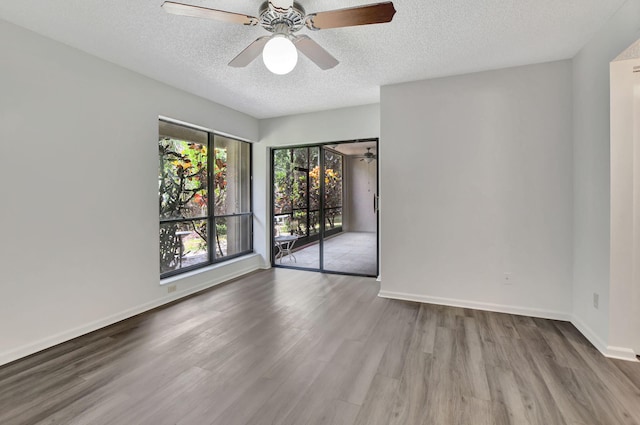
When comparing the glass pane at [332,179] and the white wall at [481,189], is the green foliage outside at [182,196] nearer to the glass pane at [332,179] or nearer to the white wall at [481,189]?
the glass pane at [332,179]

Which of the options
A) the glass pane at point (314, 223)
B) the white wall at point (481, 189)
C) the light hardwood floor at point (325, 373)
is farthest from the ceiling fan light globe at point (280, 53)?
the glass pane at point (314, 223)

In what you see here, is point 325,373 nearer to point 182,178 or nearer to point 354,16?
point 354,16

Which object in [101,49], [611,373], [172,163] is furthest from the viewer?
[172,163]

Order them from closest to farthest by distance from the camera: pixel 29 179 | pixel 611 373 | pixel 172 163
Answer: pixel 611 373
pixel 29 179
pixel 172 163

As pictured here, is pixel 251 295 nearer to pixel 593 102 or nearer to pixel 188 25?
pixel 188 25

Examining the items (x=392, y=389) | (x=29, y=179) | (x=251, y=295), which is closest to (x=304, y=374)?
(x=392, y=389)

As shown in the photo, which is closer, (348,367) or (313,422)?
(313,422)

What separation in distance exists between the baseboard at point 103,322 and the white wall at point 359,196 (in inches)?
104

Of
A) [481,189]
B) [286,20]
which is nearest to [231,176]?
[286,20]

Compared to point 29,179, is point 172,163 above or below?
above

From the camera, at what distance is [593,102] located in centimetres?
262

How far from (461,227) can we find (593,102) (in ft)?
5.35

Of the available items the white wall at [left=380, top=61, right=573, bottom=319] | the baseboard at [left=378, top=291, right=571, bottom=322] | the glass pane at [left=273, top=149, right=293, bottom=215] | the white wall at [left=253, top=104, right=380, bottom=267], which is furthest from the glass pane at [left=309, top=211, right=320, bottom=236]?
the baseboard at [left=378, top=291, right=571, bottom=322]

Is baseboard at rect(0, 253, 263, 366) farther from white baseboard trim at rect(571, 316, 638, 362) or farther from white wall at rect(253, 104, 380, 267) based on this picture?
white baseboard trim at rect(571, 316, 638, 362)
